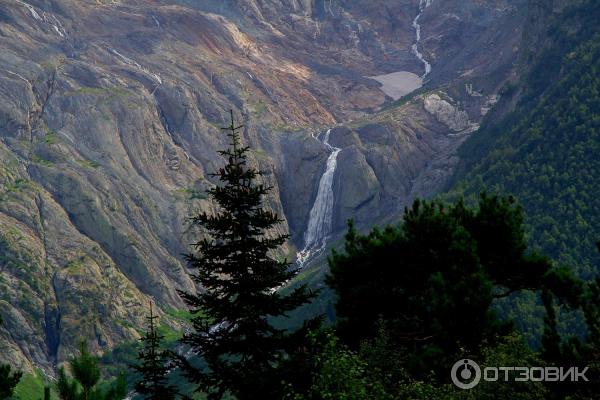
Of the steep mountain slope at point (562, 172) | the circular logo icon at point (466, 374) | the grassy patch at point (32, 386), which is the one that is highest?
the steep mountain slope at point (562, 172)

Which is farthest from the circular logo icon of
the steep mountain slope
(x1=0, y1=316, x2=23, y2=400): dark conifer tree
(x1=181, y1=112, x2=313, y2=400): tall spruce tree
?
the steep mountain slope

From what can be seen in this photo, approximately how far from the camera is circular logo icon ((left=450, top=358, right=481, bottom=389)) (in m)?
25.2

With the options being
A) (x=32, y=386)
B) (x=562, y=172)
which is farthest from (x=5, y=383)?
(x=562, y=172)

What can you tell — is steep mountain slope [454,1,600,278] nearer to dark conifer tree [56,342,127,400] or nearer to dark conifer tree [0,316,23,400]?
dark conifer tree [56,342,127,400]

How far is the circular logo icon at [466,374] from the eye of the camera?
25156 mm

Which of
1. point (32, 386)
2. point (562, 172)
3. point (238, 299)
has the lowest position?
point (238, 299)

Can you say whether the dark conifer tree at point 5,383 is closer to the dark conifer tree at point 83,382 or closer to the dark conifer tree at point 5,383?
the dark conifer tree at point 5,383

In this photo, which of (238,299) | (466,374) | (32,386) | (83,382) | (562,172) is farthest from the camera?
(562,172)

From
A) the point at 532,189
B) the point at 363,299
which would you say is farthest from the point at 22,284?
the point at 363,299

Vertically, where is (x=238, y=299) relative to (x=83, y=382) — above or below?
above

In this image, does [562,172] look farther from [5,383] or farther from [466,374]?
[5,383]

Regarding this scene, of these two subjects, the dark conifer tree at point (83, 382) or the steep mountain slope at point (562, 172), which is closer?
the dark conifer tree at point (83, 382)

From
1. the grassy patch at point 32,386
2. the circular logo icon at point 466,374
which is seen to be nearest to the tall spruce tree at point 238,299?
the circular logo icon at point 466,374

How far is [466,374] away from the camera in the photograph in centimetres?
2675
